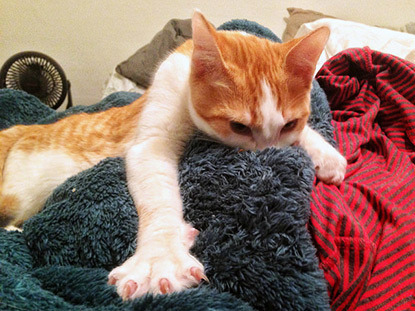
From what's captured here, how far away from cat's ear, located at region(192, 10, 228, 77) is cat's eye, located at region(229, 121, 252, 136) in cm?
15

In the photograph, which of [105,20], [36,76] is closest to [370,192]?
[36,76]

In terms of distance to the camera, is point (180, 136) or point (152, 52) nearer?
point (180, 136)

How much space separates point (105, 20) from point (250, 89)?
91.7 inches

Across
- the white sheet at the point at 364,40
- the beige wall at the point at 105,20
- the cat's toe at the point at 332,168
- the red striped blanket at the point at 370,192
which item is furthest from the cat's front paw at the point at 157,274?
the beige wall at the point at 105,20

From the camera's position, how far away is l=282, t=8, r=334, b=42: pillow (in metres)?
2.43

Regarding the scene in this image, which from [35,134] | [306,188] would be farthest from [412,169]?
[35,134]

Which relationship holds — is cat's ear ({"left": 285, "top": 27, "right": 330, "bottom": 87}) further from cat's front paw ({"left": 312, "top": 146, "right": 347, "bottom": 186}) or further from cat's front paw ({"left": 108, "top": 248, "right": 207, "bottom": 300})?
cat's front paw ({"left": 108, "top": 248, "right": 207, "bottom": 300})

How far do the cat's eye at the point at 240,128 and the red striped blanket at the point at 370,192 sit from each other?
24cm

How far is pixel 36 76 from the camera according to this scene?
7.40 ft

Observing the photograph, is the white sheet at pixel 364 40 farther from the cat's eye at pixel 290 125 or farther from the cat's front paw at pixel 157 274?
the cat's front paw at pixel 157 274

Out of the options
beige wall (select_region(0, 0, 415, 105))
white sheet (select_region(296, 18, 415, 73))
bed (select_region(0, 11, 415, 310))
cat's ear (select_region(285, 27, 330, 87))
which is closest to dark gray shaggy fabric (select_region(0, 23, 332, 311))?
bed (select_region(0, 11, 415, 310))

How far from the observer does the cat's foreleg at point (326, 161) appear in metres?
0.81

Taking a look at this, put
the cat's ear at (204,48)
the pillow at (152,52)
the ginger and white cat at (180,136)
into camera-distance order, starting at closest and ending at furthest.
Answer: the ginger and white cat at (180,136)
the cat's ear at (204,48)
the pillow at (152,52)

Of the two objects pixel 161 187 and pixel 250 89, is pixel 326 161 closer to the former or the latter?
pixel 250 89
